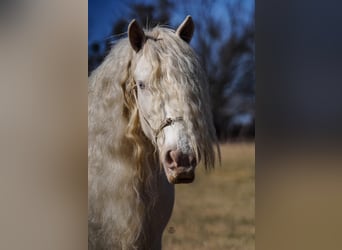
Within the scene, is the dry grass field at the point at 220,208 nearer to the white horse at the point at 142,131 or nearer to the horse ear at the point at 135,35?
the white horse at the point at 142,131

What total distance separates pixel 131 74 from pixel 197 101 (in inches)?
12.6

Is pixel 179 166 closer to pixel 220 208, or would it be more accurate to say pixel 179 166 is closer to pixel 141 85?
pixel 220 208

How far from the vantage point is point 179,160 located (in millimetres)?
2020

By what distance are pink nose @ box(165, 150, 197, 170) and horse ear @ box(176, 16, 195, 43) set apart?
Answer: 50 centimetres

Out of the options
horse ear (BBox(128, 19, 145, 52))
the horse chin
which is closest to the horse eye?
horse ear (BBox(128, 19, 145, 52))

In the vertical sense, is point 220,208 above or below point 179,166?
below

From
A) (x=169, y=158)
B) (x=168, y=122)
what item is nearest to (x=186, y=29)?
(x=168, y=122)

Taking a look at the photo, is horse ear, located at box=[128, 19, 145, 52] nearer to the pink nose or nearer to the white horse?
the white horse

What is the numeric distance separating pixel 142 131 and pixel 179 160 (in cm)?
21

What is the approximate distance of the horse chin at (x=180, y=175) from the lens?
203 cm
